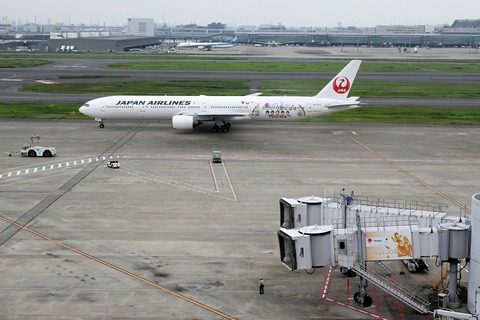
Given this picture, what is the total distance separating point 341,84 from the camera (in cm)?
8344

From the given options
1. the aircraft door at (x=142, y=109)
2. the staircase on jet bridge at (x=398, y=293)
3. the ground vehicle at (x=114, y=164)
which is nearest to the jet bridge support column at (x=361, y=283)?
the staircase on jet bridge at (x=398, y=293)

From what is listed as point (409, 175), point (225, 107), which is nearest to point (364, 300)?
point (409, 175)

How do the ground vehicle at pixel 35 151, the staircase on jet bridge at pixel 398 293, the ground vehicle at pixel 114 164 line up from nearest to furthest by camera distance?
the staircase on jet bridge at pixel 398 293 < the ground vehicle at pixel 114 164 < the ground vehicle at pixel 35 151

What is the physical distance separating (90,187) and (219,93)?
65434mm

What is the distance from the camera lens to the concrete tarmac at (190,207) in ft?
106

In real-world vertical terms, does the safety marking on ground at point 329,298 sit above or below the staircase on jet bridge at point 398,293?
below

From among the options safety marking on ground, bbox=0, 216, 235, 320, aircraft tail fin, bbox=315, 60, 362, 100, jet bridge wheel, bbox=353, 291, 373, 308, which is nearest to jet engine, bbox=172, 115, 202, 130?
aircraft tail fin, bbox=315, 60, 362, 100

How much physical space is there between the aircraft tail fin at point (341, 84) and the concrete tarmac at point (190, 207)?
5.03 meters

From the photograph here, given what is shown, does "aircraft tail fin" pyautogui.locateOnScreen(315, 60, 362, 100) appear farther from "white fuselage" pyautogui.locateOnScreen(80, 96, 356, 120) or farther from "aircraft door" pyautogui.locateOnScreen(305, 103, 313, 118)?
"aircraft door" pyautogui.locateOnScreen(305, 103, 313, 118)

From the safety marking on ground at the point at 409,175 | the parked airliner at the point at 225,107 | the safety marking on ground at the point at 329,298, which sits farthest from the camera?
the parked airliner at the point at 225,107

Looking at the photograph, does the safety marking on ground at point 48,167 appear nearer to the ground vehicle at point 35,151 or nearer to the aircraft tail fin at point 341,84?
the ground vehicle at point 35,151

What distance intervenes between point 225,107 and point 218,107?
92 centimetres

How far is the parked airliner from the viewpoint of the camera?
82.8 metres

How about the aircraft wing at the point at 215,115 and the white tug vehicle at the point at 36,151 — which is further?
the aircraft wing at the point at 215,115
